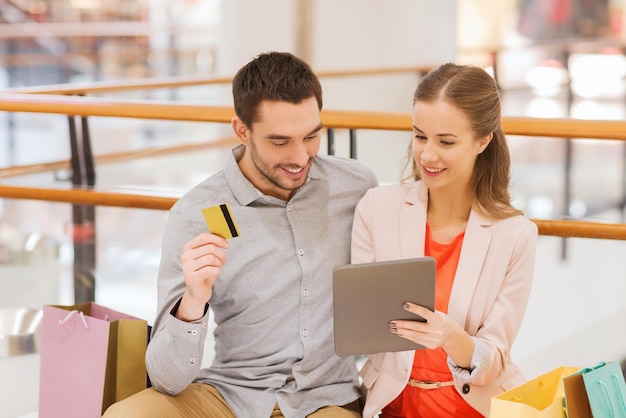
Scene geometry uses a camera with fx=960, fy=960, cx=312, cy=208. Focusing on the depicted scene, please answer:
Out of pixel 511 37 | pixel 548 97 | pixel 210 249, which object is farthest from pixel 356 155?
pixel 511 37

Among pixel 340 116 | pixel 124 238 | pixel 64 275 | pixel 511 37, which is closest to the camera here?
pixel 340 116

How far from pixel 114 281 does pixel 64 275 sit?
0.22 m

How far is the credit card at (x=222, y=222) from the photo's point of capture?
7.62ft

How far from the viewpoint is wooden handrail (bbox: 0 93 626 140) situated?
2902 millimetres

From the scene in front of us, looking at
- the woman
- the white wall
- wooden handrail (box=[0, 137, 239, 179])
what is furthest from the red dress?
the white wall

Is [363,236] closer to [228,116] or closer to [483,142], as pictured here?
[483,142]

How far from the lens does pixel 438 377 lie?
2492 mm

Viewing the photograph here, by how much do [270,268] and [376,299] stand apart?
441 millimetres

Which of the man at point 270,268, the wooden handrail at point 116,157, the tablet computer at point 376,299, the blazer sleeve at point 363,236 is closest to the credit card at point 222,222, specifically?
the man at point 270,268

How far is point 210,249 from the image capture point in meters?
2.31

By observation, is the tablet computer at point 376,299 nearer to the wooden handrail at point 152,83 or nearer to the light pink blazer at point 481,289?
the light pink blazer at point 481,289

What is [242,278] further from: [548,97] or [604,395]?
[548,97]

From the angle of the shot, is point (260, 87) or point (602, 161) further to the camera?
point (602, 161)

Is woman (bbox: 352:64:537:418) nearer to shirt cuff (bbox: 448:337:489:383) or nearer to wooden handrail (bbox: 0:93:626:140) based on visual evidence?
shirt cuff (bbox: 448:337:489:383)
